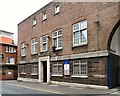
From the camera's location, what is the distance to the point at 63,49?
25.9 meters

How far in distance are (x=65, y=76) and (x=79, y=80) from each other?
104 inches

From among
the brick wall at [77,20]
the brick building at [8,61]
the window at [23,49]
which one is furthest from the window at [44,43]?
the brick building at [8,61]

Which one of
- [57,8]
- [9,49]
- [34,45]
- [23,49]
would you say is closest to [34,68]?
[34,45]

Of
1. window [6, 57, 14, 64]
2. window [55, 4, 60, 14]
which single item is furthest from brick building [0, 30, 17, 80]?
window [55, 4, 60, 14]

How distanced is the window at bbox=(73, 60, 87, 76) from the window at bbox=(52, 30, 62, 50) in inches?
154

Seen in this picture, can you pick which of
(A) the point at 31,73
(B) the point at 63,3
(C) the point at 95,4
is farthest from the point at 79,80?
(A) the point at 31,73

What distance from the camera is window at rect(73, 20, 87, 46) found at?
2270 cm

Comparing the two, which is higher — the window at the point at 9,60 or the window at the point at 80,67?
the window at the point at 9,60

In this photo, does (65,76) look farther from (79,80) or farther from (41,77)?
(41,77)

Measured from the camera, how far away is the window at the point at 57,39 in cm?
2680

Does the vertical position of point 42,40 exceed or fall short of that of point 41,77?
it exceeds it

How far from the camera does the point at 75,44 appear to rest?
24.0 meters

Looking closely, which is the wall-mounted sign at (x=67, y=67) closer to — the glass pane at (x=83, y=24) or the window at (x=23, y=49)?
the glass pane at (x=83, y=24)

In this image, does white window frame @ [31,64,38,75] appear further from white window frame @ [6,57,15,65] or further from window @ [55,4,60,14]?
white window frame @ [6,57,15,65]
